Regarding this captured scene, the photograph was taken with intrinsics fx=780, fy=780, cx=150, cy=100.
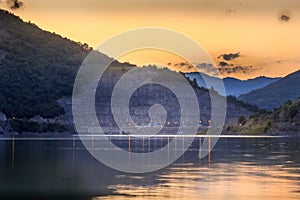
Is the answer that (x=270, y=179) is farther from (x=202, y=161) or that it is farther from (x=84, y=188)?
(x=202, y=161)

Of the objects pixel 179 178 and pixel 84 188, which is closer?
pixel 84 188

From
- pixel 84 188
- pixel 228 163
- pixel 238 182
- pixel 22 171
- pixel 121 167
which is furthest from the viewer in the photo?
pixel 228 163

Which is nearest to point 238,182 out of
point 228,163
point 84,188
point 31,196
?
point 84,188

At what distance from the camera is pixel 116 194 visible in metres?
37.4

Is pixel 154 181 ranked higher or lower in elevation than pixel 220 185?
higher

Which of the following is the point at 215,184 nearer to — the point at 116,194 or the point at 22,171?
the point at 116,194

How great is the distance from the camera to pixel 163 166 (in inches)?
2343

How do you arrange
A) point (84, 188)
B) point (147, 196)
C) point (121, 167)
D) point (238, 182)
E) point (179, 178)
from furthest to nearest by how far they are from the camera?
point (121, 167), point (179, 178), point (238, 182), point (84, 188), point (147, 196)

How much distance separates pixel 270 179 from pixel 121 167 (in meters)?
14.2

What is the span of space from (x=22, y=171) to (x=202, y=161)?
1934cm

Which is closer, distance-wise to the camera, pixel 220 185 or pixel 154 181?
pixel 220 185

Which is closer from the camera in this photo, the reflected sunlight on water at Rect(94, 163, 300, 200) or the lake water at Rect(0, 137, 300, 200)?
the reflected sunlight on water at Rect(94, 163, 300, 200)

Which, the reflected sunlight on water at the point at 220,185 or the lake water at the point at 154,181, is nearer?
the reflected sunlight on water at the point at 220,185

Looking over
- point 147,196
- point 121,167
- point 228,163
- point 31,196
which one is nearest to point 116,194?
point 147,196
